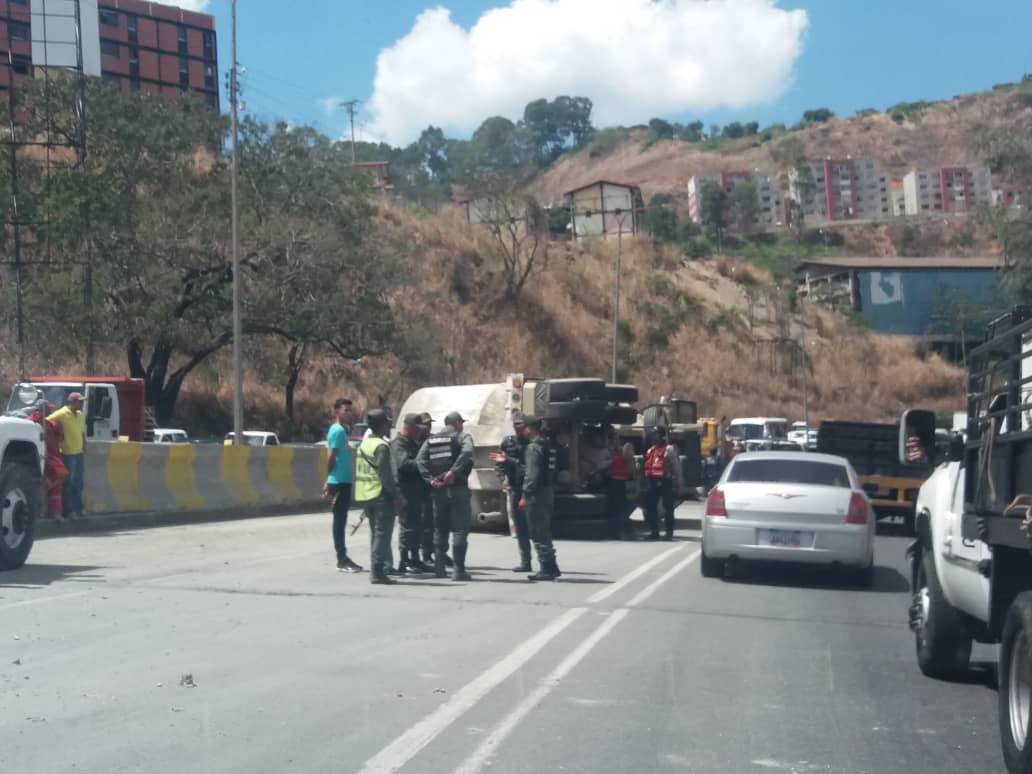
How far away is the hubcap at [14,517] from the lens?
12.7m

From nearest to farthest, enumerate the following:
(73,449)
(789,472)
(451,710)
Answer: (451,710)
(789,472)
(73,449)

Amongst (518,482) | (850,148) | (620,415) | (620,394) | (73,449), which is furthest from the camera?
(850,148)

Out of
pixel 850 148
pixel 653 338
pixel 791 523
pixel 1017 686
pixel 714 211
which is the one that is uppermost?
pixel 850 148

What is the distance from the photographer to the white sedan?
45.3ft

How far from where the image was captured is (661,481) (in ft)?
65.6

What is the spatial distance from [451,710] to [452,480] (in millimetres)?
6147

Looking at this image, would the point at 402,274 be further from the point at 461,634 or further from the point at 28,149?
the point at 461,634

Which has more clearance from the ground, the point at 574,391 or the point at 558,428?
the point at 574,391

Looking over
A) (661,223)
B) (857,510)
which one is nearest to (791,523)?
(857,510)

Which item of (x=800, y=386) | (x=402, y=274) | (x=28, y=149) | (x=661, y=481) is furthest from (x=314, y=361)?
(x=661, y=481)

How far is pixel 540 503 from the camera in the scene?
45.2ft

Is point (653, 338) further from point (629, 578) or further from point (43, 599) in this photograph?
point (43, 599)

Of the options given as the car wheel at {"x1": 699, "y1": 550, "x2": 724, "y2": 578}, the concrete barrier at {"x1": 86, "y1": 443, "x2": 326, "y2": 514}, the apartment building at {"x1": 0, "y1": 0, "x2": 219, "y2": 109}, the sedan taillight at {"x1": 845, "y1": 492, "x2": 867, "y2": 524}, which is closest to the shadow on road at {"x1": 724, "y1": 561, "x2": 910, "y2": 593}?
the car wheel at {"x1": 699, "y1": 550, "x2": 724, "y2": 578}

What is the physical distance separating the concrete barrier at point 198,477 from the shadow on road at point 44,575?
5622 mm
